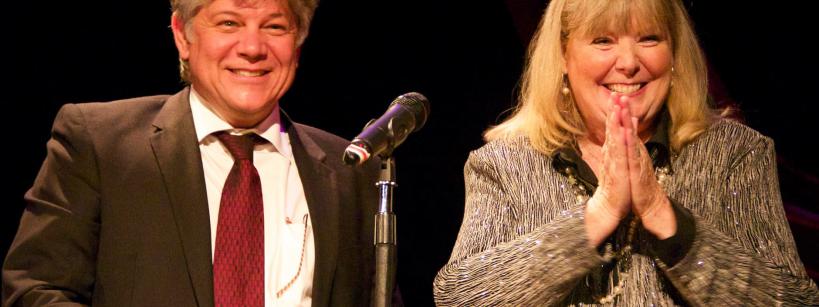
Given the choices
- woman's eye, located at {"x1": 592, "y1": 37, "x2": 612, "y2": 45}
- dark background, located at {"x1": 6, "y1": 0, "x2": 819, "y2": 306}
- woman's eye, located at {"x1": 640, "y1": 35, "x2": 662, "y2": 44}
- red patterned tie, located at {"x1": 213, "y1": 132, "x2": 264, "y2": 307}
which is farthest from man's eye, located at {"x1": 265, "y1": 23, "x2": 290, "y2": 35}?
dark background, located at {"x1": 6, "y1": 0, "x2": 819, "y2": 306}

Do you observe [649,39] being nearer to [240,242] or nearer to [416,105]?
[416,105]

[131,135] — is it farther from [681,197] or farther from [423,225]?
[423,225]

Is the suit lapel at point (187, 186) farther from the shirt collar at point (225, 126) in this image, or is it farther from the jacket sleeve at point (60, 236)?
the jacket sleeve at point (60, 236)

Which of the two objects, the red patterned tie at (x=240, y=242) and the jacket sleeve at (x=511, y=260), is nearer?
the jacket sleeve at (x=511, y=260)

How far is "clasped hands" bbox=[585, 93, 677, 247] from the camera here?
2.30 m

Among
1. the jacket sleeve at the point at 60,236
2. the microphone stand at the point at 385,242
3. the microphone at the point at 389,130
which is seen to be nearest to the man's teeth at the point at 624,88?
the microphone at the point at 389,130

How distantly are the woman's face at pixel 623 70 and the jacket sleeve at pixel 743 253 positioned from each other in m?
0.28

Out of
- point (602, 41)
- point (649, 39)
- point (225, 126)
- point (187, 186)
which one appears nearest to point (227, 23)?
point (225, 126)

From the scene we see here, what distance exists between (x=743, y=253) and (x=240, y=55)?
1.34 m

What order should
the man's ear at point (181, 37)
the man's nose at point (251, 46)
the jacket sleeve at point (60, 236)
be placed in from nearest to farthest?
the jacket sleeve at point (60, 236)
the man's nose at point (251, 46)
the man's ear at point (181, 37)

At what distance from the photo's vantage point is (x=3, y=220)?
148 inches

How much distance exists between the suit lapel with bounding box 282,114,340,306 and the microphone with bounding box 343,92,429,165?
1.60ft

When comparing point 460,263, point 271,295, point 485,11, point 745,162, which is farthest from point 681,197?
point 485,11

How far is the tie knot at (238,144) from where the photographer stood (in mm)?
2656
